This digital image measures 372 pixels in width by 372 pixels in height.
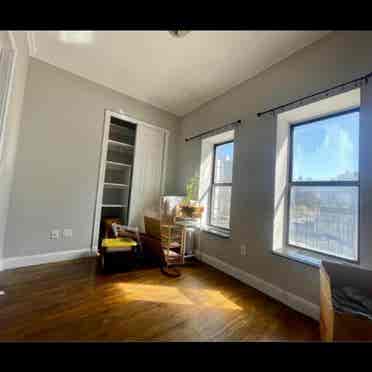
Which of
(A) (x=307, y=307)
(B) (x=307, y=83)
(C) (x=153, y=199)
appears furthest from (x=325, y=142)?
(C) (x=153, y=199)

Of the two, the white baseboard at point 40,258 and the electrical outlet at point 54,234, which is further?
the electrical outlet at point 54,234

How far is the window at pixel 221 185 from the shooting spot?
2924 millimetres

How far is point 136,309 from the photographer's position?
1646 millimetres

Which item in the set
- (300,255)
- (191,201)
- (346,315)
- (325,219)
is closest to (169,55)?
(191,201)

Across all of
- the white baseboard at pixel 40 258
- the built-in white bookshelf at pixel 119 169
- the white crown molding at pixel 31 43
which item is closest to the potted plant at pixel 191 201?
the built-in white bookshelf at pixel 119 169

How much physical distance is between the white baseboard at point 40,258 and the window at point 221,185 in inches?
80.4

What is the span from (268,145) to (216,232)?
1393 millimetres

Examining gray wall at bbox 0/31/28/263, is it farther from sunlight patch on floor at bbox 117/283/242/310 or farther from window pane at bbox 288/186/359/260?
window pane at bbox 288/186/359/260

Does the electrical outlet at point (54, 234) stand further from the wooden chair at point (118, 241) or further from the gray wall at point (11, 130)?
the wooden chair at point (118, 241)

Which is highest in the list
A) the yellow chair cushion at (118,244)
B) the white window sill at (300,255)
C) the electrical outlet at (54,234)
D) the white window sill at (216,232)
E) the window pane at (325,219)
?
the window pane at (325,219)

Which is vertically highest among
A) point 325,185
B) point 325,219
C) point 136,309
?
point 325,185

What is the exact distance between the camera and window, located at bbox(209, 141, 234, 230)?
2.92 m

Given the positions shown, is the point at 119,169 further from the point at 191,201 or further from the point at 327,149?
the point at 327,149
